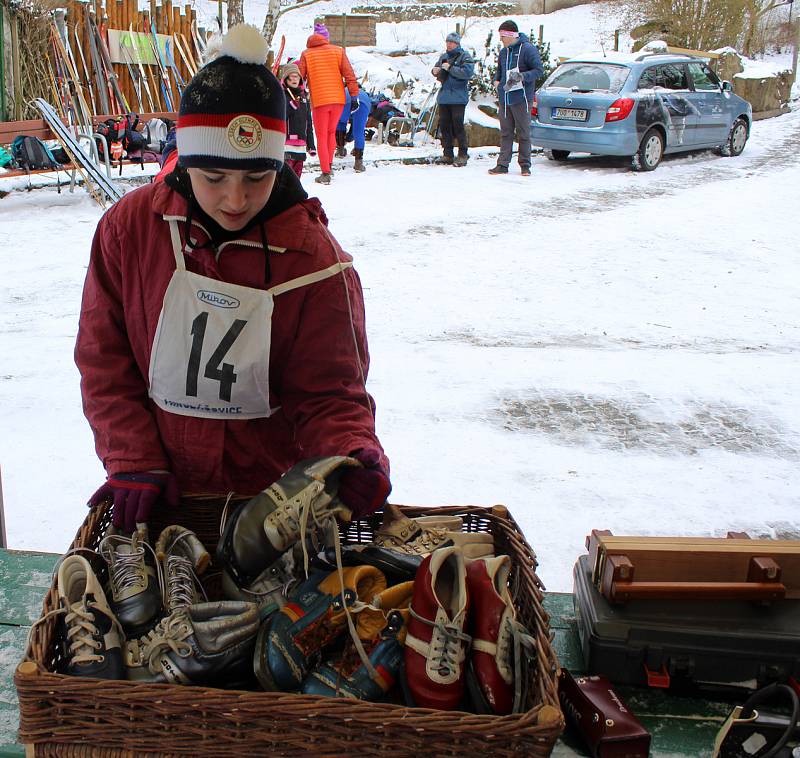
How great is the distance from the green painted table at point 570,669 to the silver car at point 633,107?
1110cm

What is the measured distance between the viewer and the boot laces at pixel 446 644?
5.30 feet

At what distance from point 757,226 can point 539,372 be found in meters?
5.54

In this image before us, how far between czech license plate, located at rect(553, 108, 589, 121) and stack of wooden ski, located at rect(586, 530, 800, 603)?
11.3 m

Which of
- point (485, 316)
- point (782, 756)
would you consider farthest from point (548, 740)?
point (485, 316)

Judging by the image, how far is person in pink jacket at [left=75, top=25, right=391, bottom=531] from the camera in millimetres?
1915

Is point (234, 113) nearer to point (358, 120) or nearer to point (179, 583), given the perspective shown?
point (179, 583)

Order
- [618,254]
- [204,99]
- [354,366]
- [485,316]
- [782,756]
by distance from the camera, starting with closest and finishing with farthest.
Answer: [782,756] < [204,99] < [354,366] < [485,316] < [618,254]

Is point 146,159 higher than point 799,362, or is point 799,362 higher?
point 146,159

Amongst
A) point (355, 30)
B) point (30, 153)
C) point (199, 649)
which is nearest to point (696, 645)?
point (199, 649)

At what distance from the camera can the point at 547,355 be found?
5820mm

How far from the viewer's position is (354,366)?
2.06 meters

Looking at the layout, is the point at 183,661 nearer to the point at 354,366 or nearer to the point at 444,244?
the point at 354,366

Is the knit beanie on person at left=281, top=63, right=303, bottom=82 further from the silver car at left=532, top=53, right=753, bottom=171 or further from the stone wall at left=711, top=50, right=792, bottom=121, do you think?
the stone wall at left=711, top=50, right=792, bottom=121

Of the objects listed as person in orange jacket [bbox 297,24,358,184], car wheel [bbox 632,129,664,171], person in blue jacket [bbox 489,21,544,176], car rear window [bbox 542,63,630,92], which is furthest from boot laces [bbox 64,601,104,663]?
car wheel [bbox 632,129,664,171]
